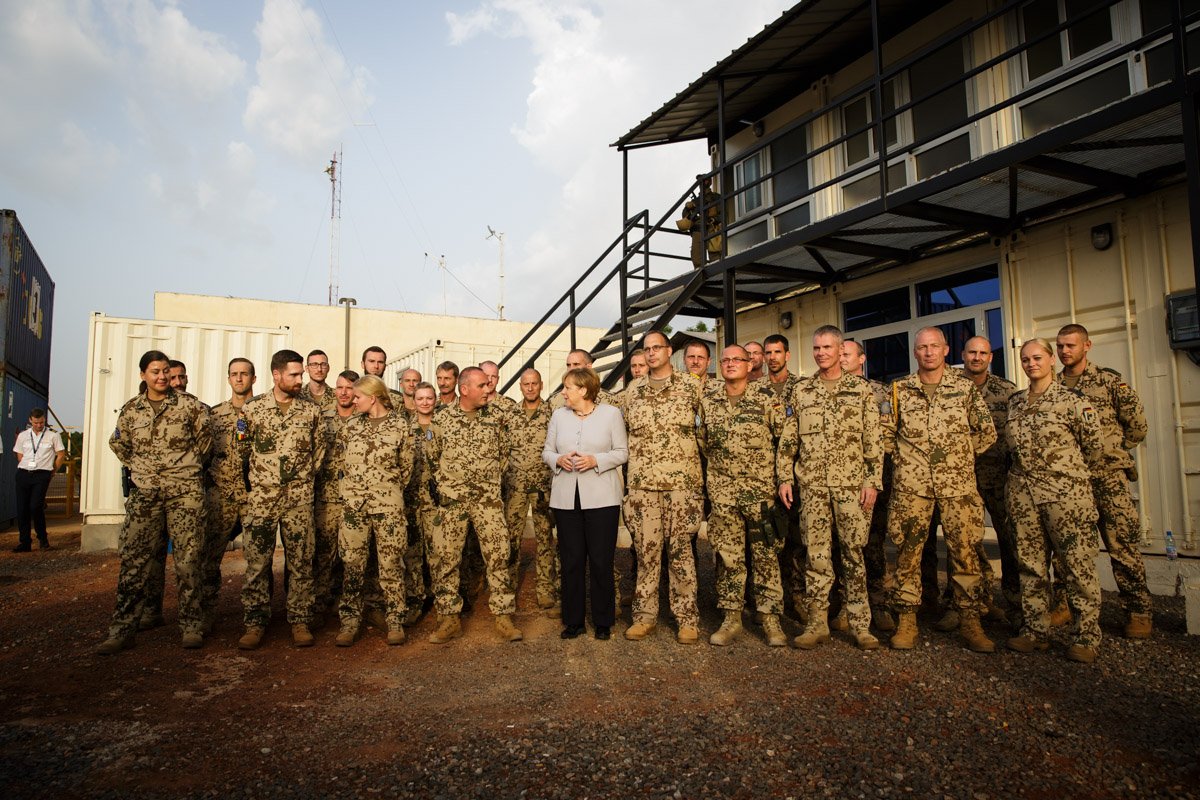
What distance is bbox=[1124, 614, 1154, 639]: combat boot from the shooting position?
450cm

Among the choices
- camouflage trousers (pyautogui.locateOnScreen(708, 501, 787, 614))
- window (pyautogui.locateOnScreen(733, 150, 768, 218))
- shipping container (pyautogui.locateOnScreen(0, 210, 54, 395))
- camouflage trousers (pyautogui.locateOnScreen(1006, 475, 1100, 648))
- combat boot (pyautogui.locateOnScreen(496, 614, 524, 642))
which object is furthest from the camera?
shipping container (pyautogui.locateOnScreen(0, 210, 54, 395))

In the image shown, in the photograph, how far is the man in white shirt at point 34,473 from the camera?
9.72m

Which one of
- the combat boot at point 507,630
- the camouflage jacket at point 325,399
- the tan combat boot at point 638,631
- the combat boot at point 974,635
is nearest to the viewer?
the combat boot at point 974,635

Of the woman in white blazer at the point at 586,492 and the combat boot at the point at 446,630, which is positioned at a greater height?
the woman in white blazer at the point at 586,492

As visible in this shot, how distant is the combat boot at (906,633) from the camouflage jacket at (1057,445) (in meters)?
1.06

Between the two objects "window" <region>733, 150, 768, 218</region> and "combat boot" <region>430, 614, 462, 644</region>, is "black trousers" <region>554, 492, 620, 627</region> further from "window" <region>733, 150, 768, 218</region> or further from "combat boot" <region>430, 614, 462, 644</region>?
"window" <region>733, 150, 768, 218</region>

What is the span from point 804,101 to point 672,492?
7028 millimetres

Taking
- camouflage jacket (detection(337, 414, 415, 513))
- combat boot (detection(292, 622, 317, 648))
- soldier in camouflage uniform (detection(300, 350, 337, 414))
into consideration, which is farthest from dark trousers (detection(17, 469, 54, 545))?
camouflage jacket (detection(337, 414, 415, 513))

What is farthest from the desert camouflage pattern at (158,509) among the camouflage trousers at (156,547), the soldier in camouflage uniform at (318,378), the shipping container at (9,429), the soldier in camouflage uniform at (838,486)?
the shipping container at (9,429)

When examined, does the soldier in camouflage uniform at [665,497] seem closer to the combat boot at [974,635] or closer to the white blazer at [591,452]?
the white blazer at [591,452]

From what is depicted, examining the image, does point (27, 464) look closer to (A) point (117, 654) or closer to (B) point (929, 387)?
(A) point (117, 654)

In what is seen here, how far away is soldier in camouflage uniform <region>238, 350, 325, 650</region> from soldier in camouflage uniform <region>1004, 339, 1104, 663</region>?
4712 mm

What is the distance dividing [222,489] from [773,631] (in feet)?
13.8

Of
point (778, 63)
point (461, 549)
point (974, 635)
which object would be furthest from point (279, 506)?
point (778, 63)
